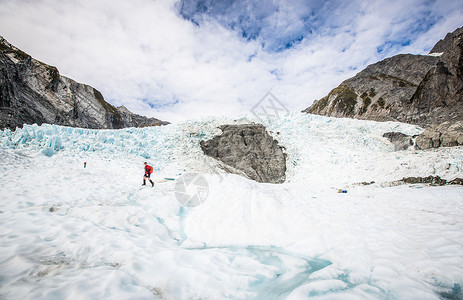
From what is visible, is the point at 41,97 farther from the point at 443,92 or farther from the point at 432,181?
the point at 443,92

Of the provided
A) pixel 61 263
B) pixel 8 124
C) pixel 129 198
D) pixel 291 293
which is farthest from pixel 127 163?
pixel 291 293

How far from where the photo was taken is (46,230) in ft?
12.6

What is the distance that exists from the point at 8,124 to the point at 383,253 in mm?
24707

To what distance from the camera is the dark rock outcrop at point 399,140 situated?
2033 cm

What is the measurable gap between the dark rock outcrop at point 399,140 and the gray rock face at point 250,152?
12.3 m

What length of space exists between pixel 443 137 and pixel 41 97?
161 ft

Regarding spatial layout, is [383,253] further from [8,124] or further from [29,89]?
[29,89]

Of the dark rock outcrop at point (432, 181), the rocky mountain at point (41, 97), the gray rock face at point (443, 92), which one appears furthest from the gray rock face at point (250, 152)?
the gray rock face at point (443, 92)

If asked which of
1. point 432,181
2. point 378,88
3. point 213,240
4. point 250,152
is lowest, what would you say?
point 213,240

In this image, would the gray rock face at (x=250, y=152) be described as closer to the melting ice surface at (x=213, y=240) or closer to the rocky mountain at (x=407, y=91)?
the melting ice surface at (x=213, y=240)

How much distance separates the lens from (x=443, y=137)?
15.2 meters

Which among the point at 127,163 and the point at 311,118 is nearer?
the point at 127,163

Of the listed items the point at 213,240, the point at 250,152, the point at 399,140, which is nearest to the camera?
→ the point at 213,240

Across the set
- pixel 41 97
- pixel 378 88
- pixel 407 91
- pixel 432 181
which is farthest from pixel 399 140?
pixel 41 97
